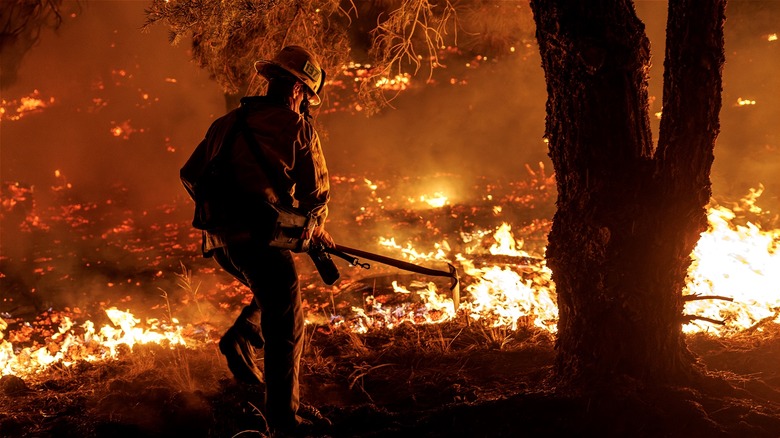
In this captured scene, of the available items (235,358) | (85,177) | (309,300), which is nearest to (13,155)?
(85,177)

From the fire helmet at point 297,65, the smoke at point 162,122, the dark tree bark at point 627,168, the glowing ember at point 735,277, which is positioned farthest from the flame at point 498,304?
the smoke at point 162,122

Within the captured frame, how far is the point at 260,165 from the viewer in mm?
3061

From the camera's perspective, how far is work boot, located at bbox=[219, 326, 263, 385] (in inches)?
141

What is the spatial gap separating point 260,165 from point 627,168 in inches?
81.0

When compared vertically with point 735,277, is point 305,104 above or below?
above

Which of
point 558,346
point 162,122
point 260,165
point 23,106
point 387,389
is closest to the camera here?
point 260,165

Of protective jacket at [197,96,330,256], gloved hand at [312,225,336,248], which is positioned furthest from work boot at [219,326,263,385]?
gloved hand at [312,225,336,248]

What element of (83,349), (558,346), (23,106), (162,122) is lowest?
(83,349)

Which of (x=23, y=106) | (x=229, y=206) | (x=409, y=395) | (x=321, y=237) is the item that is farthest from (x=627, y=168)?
(x=23, y=106)

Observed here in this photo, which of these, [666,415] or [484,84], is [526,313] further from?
[484,84]

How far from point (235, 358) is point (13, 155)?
11801 mm

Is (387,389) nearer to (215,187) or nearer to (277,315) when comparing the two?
(277,315)

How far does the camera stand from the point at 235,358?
3.61 meters

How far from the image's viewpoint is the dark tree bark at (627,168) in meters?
3.01
